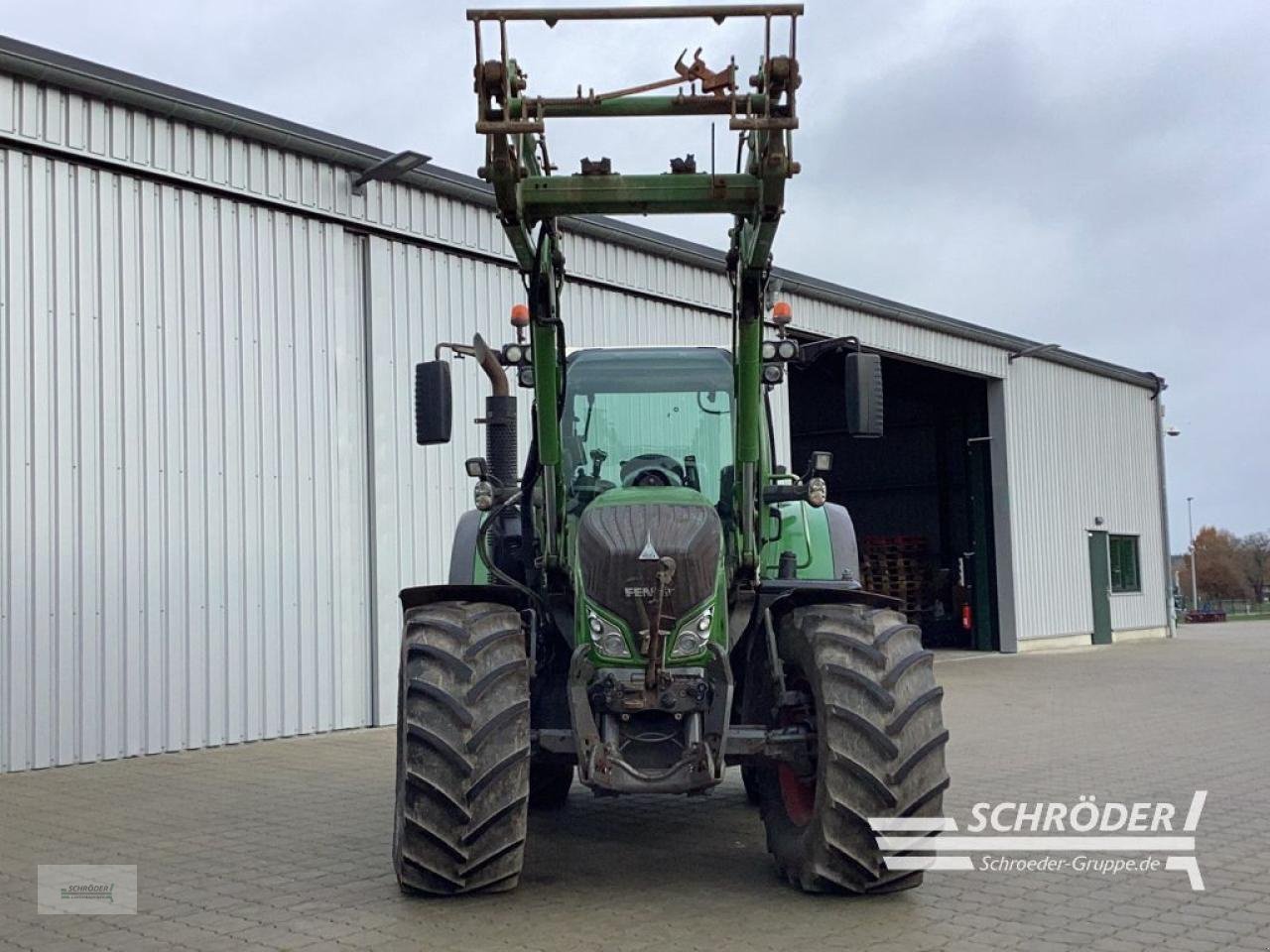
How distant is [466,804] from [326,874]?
1582mm

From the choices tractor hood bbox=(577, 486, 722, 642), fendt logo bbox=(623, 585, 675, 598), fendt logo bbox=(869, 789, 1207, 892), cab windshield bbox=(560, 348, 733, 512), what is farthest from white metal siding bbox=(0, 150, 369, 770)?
fendt logo bbox=(869, 789, 1207, 892)

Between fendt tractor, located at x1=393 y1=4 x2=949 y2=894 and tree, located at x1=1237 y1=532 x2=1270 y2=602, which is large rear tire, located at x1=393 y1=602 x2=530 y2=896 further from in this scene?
tree, located at x1=1237 y1=532 x2=1270 y2=602

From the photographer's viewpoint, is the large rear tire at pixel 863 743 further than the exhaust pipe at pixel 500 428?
No

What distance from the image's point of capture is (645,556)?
5844mm

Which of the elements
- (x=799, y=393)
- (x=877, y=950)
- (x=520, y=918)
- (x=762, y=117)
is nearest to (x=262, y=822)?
(x=520, y=918)

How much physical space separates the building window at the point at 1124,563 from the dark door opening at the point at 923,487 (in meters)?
4.38

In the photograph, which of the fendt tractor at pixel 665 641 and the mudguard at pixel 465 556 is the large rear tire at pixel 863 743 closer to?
the fendt tractor at pixel 665 641

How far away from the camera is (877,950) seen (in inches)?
208

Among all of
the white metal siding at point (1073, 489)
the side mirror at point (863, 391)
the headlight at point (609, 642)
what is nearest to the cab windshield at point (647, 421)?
the side mirror at point (863, 391)

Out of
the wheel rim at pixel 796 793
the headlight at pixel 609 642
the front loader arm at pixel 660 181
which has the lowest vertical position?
the wheel rim at pixel 796 793

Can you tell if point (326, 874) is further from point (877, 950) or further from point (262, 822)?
point (877, 950)

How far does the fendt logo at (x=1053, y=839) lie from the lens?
583 cm

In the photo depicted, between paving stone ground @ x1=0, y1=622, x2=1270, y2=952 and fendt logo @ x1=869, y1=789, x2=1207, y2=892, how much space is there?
14 cm

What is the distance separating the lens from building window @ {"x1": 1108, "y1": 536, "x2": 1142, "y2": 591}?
1196 inches
